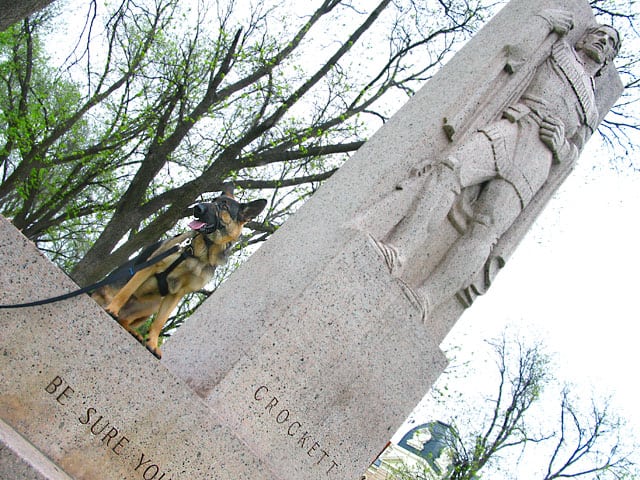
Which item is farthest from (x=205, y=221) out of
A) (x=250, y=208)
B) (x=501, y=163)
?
(x=501, y=163)

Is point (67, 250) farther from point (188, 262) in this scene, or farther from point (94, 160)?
point (188, 262)

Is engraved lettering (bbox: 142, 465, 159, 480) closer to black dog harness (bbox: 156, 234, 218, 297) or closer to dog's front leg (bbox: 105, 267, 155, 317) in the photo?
dog's front leg (bbox: 105, 267, 155, 317)

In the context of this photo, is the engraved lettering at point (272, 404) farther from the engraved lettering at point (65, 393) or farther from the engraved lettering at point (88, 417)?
the engraved lettering at point (65, 393)

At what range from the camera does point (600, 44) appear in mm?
7133

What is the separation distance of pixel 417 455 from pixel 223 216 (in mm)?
22431

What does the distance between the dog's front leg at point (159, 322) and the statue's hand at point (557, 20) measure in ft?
16.0

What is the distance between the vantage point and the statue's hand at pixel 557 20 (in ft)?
22.3

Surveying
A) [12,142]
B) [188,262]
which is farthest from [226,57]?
[188,262]

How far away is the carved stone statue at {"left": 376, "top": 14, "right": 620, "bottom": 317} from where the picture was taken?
562 centimetres

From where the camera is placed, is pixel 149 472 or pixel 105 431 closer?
pixel 105 431

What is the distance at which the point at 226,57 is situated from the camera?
1345cm

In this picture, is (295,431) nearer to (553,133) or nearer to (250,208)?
(250,208)

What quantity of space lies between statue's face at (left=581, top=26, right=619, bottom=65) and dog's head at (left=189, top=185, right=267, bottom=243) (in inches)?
189

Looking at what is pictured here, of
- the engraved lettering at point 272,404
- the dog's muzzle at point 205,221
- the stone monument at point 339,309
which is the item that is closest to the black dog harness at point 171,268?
the dog's muzzle at point 205,221
